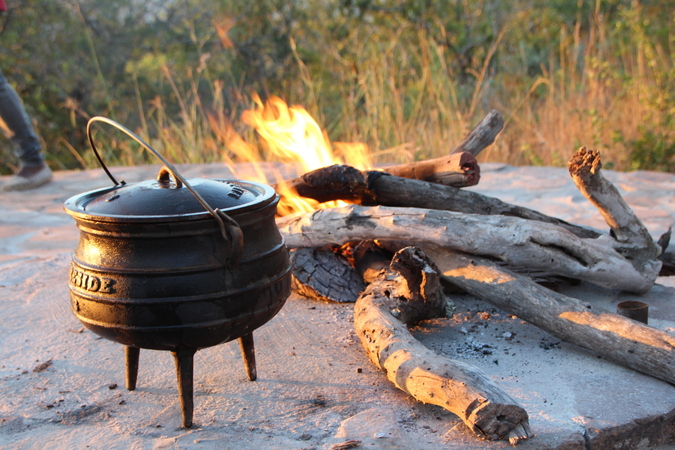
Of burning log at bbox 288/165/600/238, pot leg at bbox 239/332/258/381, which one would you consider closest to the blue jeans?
burning log at bbox 288/165/600/238

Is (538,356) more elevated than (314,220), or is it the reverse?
(314,220)

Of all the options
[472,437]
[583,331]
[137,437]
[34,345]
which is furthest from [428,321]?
[34,345]

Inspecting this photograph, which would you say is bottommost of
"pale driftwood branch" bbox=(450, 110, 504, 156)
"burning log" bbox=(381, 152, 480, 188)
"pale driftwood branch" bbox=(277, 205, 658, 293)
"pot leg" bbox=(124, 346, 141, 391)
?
"pot leg" bbox=(124, 346, 141, 391)

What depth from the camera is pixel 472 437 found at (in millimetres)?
1984

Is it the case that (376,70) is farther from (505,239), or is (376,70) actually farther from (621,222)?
(505,239)

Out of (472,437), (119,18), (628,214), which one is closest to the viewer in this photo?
(472,437)

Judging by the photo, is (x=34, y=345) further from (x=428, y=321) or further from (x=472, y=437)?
(x=472, y=437)

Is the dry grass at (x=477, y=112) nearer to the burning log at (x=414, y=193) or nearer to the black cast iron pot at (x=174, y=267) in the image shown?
the burning log at (x=414, y=193)

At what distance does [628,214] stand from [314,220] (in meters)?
1.64

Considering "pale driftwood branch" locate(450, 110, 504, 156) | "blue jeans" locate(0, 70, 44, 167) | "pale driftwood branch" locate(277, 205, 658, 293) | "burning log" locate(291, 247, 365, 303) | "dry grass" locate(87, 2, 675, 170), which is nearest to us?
"pale driftwood branch" locate(277, 205, 658, 293)

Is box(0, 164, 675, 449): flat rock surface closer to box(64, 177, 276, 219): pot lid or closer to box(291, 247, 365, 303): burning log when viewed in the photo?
box(291, 247, 365, 303): burning log

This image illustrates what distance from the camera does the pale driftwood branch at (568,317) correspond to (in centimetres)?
234

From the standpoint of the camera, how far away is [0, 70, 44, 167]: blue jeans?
5699 millimetres

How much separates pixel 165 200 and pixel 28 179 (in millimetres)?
4946
